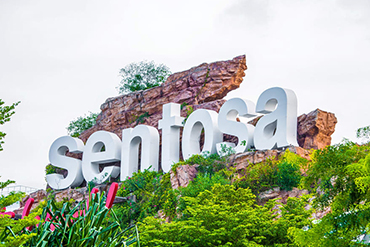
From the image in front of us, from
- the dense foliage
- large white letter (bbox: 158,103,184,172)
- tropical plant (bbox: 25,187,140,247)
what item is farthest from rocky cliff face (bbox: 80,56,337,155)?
tropical plant (bbox: 25,187,140,247)

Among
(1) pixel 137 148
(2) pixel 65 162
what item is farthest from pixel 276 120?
(2) pixel 65 162

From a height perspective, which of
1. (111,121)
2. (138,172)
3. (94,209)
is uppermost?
(111,121)

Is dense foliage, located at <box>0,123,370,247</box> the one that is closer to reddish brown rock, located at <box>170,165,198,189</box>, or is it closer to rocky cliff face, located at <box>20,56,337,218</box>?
reddish brown rock, located at <box>170,165,198,189</box>

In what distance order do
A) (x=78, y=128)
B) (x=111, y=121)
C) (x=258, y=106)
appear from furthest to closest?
(x=78, y=128), (x=111, y=121), (x=258, y=106)

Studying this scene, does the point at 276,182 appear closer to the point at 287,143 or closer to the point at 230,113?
the point at 287,143

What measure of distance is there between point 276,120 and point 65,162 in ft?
45.8

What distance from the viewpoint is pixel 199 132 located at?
28203 mm

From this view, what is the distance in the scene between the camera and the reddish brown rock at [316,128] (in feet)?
84.8

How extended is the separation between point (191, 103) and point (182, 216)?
1035cm

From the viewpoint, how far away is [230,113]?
26.8 metres

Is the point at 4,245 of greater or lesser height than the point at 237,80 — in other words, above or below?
below

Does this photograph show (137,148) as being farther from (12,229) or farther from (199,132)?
(12,229)

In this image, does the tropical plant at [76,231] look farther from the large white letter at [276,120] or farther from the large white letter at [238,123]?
the large white letter at [238,123]

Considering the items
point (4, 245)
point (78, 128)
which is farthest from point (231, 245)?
point (78, 128)
